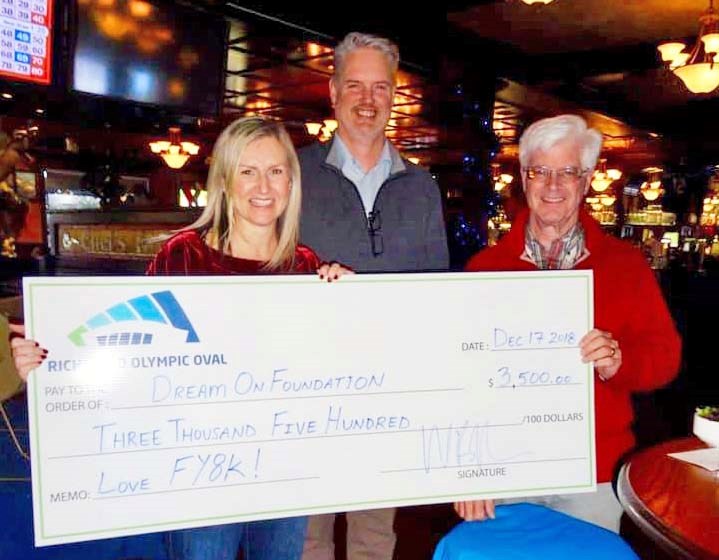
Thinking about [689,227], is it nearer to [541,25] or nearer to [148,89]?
[541,25]

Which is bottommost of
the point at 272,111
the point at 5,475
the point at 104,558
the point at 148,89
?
the point at 104,558

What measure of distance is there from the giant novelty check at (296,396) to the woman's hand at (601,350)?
28 mm

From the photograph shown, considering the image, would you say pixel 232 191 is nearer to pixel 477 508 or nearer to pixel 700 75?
pixel 477 508

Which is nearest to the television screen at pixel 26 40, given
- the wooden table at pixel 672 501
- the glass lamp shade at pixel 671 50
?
the wooden table at pixel 672 501

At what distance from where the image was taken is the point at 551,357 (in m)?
1.65

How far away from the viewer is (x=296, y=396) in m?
1.56

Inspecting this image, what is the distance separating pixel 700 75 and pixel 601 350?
542 cm

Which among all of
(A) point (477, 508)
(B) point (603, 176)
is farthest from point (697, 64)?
(B) point (603, 176)

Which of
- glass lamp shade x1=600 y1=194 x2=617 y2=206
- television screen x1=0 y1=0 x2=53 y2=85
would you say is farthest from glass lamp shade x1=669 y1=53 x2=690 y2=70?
glass lamp shade x1=600 y1=194 x2=617 y2=206

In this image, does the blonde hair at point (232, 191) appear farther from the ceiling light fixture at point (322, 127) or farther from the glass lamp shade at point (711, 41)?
the ceiling light fixture at point (322, 127)

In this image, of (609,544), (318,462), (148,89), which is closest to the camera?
(609,544)

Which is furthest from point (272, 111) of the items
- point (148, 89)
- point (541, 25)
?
point (148, 89)

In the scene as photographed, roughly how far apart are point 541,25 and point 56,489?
6514 mm

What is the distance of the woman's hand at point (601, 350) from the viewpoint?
64.1 inches
